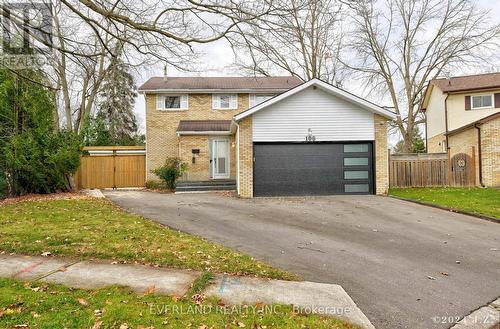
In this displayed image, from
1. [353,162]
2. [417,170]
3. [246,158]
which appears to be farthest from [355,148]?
[246,158]

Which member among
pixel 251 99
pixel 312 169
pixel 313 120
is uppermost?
pixel 251 99

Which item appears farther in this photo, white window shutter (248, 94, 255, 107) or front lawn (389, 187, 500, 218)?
white window shutter (248, 94, 255, 107)

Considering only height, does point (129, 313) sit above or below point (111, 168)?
below

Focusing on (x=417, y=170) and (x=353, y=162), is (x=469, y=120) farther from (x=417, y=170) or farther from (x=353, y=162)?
(x=353, y=162)

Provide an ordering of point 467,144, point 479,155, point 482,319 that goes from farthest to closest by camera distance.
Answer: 1. point 467,144
2. point 479,155
3. point 482,319

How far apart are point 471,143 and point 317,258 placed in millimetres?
15394

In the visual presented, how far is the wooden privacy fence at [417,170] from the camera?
588 inches

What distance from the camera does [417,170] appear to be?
15.0 meters

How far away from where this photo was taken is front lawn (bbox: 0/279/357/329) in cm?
299

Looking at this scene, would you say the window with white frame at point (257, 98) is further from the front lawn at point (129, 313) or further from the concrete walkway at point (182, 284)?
the front lawn at point (129, 313)

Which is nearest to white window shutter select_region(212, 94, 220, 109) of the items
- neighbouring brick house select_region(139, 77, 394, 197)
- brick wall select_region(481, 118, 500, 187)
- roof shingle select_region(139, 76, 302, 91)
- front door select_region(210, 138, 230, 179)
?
roof shingle select_region(139, 76, 302, 91)

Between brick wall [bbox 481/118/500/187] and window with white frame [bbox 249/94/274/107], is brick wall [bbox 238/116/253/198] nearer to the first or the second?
window with white frame [bbox 249/94/274/107]

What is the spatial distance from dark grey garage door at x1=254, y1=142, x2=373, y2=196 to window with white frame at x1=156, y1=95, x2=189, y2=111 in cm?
801

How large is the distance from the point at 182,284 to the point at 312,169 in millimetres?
10069
